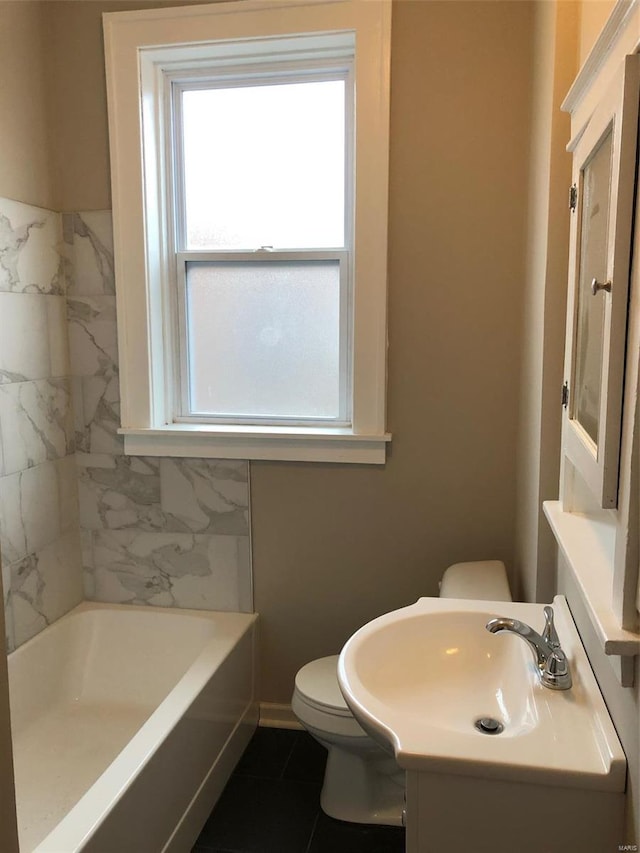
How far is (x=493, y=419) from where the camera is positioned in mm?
2250

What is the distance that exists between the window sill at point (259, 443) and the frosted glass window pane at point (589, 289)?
3.38ft

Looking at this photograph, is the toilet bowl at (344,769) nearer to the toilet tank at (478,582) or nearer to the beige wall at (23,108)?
the toilet tank at (478,582)

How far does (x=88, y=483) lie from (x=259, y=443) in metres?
0.69

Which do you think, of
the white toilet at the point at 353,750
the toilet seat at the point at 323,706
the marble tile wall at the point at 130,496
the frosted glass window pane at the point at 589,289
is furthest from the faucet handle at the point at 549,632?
the marble tile wall at the point at 130,496

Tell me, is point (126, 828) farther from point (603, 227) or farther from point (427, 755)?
point (603, 227)

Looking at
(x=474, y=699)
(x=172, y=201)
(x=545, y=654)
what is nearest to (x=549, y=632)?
(x=545, y=654)

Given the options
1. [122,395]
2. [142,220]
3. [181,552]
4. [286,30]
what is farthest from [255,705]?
[286,30]

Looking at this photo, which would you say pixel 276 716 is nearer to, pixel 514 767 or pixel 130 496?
pixel 130 496

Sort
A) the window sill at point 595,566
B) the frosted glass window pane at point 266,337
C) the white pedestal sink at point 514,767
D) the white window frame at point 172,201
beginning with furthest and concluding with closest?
the frosted glass window pane at point 266,337
the white window frame at point 172,201
the white pedestal sink at point 514,767
the window sill at point 595,566

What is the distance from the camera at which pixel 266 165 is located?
243 centimetres

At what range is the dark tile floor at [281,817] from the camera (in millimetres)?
1945

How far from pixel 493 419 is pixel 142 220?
4.51 feet

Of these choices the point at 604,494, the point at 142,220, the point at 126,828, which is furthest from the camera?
the point at 142,220

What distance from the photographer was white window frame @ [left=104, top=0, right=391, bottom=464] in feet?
7.12
